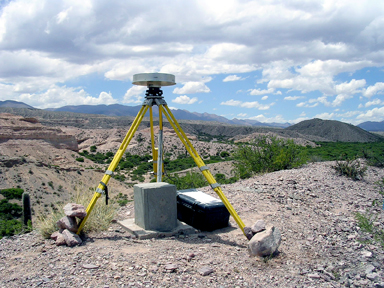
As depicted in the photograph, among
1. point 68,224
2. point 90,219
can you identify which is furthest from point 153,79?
point 68,224

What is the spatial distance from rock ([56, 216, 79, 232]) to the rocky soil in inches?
12.7

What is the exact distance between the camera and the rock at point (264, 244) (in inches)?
199

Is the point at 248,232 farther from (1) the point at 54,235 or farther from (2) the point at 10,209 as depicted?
(2) the point at 10,209

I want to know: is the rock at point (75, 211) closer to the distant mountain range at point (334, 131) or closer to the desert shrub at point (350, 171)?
the desert shrub at point (350, 171)

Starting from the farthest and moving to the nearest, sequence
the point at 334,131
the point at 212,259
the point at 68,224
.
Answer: the point at 334,131 < the point at 68,224 < the point at 212,259

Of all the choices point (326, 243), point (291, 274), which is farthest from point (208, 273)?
point (326, 243)

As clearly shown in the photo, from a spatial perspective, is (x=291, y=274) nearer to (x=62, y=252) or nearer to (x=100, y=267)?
(x=100, y=267)

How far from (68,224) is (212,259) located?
2473 mm

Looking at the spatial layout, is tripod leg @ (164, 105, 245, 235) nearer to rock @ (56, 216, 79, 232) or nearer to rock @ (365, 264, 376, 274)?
rock @ (365, 264, 376, 274)

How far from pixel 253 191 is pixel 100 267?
18.1ft

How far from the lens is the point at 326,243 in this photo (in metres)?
5.82

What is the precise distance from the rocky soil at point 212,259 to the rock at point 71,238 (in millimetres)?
103

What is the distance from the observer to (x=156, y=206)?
20.4 feet

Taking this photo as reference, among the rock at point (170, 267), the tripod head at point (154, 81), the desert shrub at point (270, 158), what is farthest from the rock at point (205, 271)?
the desert shrub at point (270, 158)
